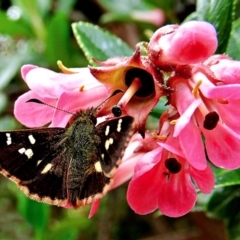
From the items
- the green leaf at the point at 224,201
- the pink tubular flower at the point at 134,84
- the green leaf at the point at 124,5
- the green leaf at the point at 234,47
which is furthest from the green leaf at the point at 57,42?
the pink tubular flower at the point at 134,84

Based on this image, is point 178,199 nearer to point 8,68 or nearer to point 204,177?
point 204,177

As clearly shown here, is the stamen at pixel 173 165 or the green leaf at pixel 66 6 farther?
the green leaf at pixel 66 6

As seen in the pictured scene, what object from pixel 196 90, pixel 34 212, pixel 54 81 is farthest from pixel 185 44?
pixel 34 212

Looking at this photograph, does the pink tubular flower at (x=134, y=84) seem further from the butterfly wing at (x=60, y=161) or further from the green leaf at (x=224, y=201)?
the green leaf at (x=224, y=201)

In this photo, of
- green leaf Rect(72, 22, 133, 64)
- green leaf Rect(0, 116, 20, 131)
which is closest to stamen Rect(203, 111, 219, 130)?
green leaf Rect(72, 22, 133, 64)

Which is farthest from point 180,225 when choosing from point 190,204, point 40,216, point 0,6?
point 190,204

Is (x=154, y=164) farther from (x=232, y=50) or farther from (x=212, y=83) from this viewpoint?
(x=232, y=50)

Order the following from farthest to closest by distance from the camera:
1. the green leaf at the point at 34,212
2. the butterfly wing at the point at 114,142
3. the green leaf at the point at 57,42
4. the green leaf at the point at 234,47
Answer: the green leaf at the point at 57,42
the green leaf at the point at 34,212
the green leaf at the point at 234,47
the butterfly wing at the point at 114,142

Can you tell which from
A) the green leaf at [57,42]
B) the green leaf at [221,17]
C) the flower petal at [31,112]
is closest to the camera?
the flower petal at [31,112]
